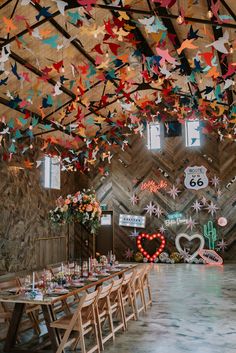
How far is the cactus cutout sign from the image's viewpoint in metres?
14.5

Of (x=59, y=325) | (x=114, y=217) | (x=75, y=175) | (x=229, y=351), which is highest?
(x=75, y=175)

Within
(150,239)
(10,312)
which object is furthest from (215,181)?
(10,312)

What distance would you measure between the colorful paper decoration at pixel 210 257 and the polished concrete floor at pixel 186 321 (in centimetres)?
338

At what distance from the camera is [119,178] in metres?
16.1

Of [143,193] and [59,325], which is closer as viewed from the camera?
[59,325]

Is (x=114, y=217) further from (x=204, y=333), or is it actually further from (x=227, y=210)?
(x=204, y=333)

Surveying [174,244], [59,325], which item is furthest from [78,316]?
[174,244]

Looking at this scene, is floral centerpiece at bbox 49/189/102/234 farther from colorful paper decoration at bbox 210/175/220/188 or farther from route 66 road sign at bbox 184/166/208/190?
colorful paper decoration at bbox 210/175/220/188

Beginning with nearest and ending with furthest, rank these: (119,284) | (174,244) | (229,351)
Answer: (229,351) < (119,284) < (174,244)

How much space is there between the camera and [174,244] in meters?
15.1

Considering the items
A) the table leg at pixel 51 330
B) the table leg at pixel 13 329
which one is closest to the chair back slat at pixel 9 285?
the table leg at pixel 13 329

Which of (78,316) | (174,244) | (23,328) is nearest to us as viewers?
(78,316)

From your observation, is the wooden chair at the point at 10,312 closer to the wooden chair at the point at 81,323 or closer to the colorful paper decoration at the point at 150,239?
the wooden chair at the point at 81,323

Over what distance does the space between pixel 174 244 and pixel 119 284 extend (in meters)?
9.52
